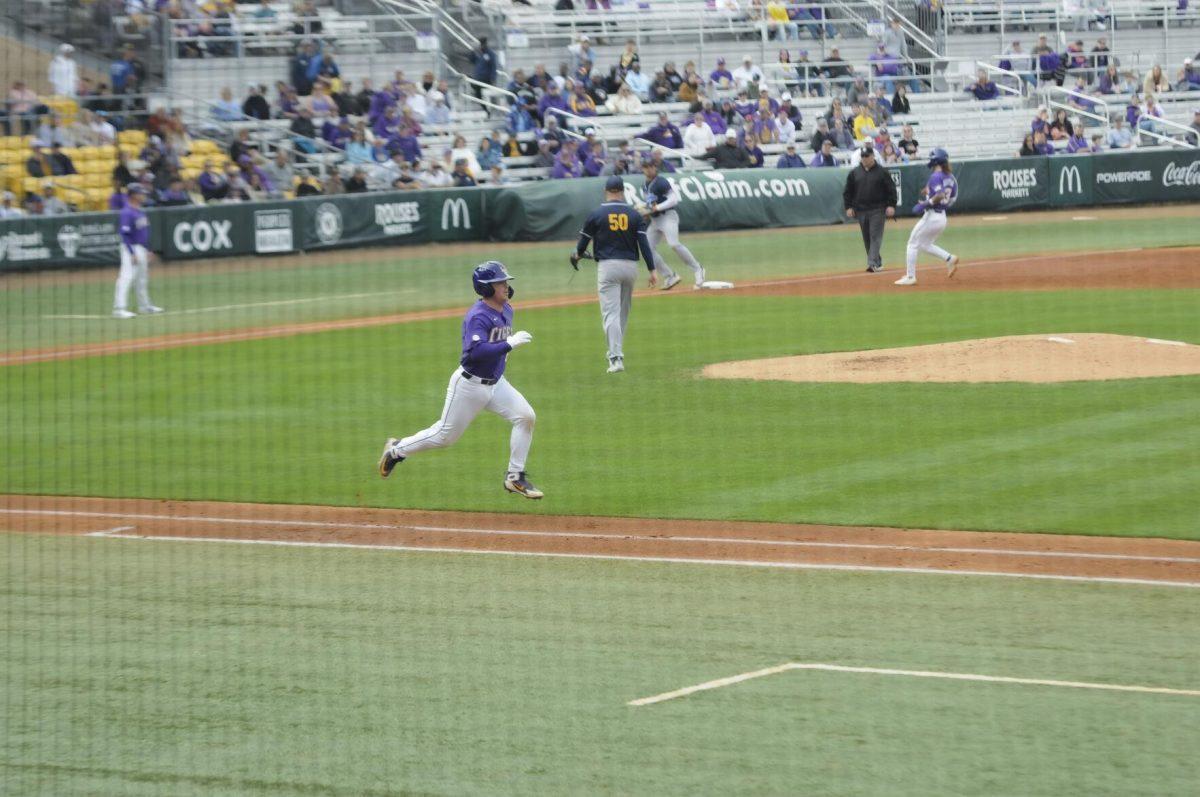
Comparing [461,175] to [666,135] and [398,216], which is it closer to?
[398,216]

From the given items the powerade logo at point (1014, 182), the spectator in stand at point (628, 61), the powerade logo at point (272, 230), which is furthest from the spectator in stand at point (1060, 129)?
the powerade logo at point (272, 230)

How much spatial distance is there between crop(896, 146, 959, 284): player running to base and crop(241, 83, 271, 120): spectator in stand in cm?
1449

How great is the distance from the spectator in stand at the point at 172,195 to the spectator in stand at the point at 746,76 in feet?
49.6

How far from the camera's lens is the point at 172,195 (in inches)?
1214

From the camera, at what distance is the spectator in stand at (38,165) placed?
29.9m

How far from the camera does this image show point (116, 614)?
9.54 metres

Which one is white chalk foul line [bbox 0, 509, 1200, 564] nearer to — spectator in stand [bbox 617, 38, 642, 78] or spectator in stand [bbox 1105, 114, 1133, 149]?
spectator in stand [bbox 617, 38, 642, 78]

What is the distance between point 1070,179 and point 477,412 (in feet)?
101

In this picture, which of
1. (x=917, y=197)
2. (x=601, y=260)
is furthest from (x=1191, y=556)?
(x=917, y=197)

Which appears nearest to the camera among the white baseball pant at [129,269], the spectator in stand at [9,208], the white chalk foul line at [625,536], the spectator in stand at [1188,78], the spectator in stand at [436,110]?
the white chalk foul line at [625,536]

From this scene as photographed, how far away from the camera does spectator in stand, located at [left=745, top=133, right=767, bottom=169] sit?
37969 mm

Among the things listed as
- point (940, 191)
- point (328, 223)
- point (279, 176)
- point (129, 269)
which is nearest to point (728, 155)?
point (328, 223)

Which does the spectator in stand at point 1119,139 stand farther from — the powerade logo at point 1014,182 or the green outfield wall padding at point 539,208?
the powerade logo at point 1014,182

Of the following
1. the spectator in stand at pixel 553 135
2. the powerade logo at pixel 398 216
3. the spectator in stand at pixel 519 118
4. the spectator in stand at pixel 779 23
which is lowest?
the powerade logo at pixel 398 216
